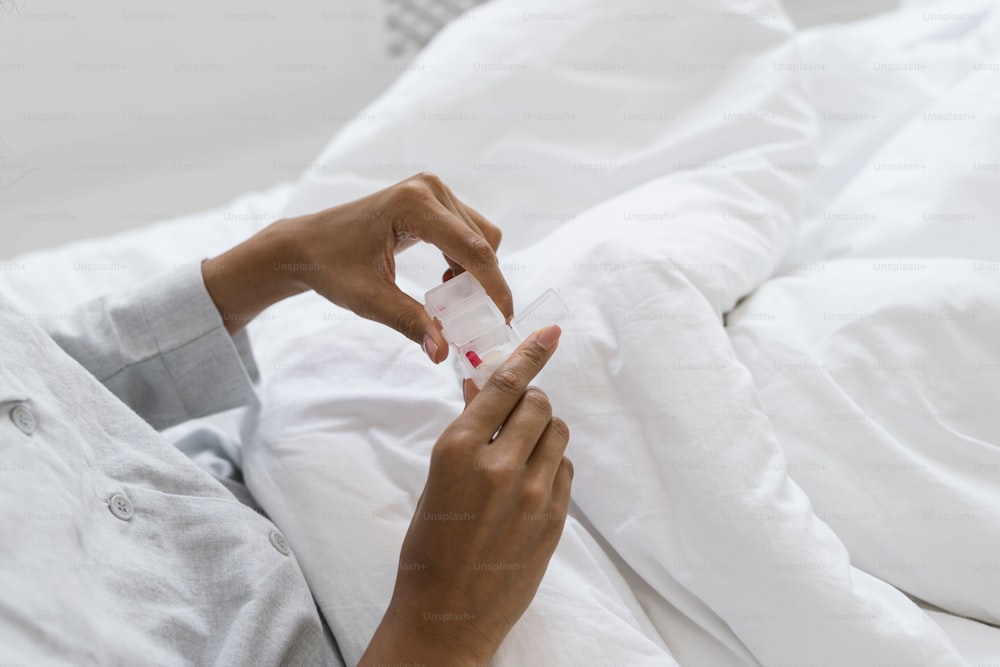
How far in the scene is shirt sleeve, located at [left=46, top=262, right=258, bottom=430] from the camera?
811 millimetres

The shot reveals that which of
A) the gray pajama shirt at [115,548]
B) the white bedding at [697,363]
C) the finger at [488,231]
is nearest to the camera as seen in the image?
the gray pajama shirt at [115,548]

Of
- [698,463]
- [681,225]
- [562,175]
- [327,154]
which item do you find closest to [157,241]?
[327,154]

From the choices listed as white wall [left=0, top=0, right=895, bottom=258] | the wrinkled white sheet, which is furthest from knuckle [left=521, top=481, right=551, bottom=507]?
white wall [left=0, top=0, right=895, bottom=258]

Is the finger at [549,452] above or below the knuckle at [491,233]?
below

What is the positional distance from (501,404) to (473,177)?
1.70 ft

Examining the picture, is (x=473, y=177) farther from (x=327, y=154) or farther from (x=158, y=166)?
(x=158, y=166)

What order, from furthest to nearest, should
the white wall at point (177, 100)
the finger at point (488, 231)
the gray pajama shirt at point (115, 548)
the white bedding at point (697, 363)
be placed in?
the white wall at point (177, 100)
the finger at point (488, 231)
the white bedding at point (697, 363)
the gray pajama shirt at point (115, 548)

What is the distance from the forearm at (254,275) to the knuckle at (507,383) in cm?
29

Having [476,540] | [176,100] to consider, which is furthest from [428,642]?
[176,100]

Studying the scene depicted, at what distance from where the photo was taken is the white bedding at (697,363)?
0.64 m

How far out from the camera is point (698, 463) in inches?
25.7

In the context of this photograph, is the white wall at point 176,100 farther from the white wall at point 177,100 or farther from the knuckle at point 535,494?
the knuckle at point 535,494

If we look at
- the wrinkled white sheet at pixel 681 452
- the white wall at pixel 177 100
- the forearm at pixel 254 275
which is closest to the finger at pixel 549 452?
the wrinkled white sheet at pixel 681 452

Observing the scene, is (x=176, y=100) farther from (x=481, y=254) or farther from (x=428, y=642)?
(x=428, y=642)
